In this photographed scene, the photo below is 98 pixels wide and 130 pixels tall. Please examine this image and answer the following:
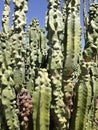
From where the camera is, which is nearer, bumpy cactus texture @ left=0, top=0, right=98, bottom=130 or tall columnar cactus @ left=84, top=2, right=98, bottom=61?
bumpy cactus texture @ left=0, top=0, right=98, bottom=130

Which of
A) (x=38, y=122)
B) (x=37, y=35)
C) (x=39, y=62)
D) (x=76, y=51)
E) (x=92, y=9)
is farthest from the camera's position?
(x=37, y=35)

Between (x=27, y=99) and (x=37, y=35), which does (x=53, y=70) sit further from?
(x=37, y=35)

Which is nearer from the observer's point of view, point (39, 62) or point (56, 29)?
point (56, 29)

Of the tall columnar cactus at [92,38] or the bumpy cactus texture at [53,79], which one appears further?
the tall columnar cactus at [92,38]

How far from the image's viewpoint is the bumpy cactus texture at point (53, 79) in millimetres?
4824

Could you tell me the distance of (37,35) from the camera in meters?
6.92

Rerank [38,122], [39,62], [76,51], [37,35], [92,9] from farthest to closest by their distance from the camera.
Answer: [37,35], [39,62], [92,9], [76,51], [38,122]

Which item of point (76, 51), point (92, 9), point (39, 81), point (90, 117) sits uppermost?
point (92, 9)

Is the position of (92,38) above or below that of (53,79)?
above

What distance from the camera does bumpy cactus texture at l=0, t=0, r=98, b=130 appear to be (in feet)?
15.8

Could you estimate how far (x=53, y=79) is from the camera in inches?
194

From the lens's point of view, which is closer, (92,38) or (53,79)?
(53,79)

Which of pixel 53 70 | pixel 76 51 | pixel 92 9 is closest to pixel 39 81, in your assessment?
pixel 53 70

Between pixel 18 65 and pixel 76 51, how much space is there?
2.58 ft
